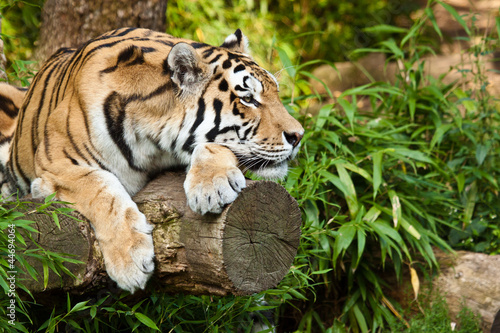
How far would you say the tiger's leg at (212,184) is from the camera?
1820mm

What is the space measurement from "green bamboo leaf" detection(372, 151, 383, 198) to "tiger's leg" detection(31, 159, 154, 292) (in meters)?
1.64

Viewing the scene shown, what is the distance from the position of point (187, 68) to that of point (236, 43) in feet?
1.63

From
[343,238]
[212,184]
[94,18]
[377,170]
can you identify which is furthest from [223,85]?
[94,18]

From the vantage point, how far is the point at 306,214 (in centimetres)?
314

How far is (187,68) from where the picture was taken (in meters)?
2.22

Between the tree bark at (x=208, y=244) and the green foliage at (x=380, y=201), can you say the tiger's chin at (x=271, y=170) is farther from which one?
the green foliage at (x=380, y=201)

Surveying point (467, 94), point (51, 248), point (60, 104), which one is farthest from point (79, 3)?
point (467, 94)

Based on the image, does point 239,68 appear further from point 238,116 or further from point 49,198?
point 49,198

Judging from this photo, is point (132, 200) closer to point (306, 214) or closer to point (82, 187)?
point (82, 187)

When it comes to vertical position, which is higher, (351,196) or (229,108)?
(229,108)

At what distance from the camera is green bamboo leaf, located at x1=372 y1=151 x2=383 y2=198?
10.6 feet

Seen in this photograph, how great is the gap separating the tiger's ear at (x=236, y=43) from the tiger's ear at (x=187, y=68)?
0.39 metres

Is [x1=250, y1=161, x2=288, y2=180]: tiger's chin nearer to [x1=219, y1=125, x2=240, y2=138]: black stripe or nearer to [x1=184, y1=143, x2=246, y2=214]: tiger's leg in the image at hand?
[x1=219, y1=125, x2=240, y2=138]: black stripe

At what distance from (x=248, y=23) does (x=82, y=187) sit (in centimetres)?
465
